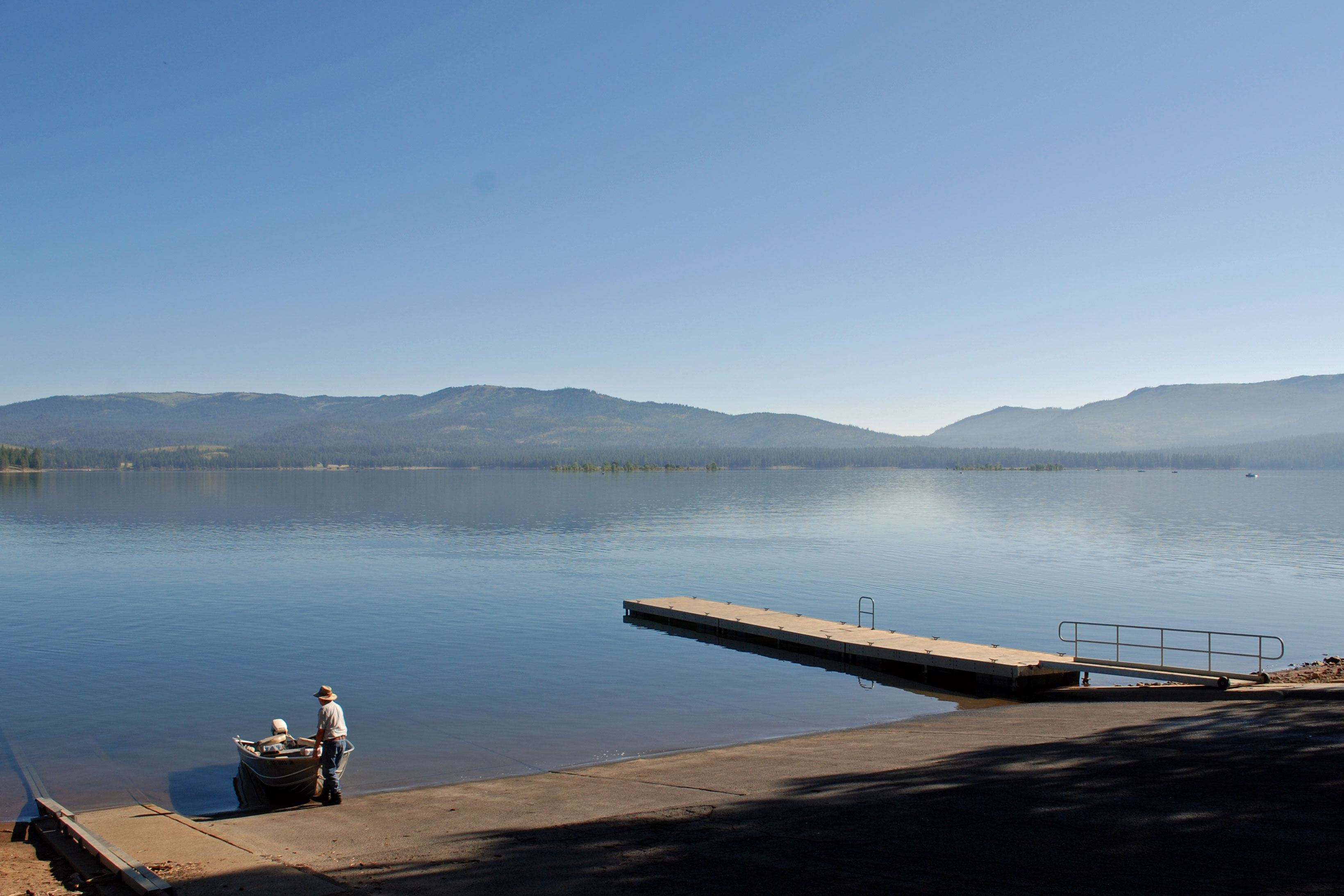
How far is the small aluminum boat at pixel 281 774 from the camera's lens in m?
17.0

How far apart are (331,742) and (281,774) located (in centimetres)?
100

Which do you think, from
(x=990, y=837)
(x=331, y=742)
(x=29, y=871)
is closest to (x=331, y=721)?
(x=331, y=742)

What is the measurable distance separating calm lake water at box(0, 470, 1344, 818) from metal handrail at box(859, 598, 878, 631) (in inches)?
26.0

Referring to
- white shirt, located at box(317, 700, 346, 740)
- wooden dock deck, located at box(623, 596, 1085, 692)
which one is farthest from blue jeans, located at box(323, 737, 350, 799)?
wooden dock deck, located at box(623, 596, 1085, 692)

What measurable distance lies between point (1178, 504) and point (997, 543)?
75.9m

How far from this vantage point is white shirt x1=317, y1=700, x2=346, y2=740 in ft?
56.3

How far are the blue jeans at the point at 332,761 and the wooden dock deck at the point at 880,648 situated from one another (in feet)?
58.6

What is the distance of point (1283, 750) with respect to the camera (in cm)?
1527

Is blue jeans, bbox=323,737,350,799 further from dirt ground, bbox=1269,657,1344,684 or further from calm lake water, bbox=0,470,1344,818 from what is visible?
dirt ground, bbox=1269,657,1344,684

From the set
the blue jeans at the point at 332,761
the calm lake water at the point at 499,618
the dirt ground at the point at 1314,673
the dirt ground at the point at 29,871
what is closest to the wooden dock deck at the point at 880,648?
the calm lake water at the point at 499,618

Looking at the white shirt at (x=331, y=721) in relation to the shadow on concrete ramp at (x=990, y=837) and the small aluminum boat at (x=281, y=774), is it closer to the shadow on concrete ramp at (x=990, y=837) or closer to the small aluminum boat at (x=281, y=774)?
the small aluminum boat at (x=281, y=774)

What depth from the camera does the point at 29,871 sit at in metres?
13.0

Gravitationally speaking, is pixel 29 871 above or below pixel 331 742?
below

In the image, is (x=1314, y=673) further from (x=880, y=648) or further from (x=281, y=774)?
(x=281, y=774)
